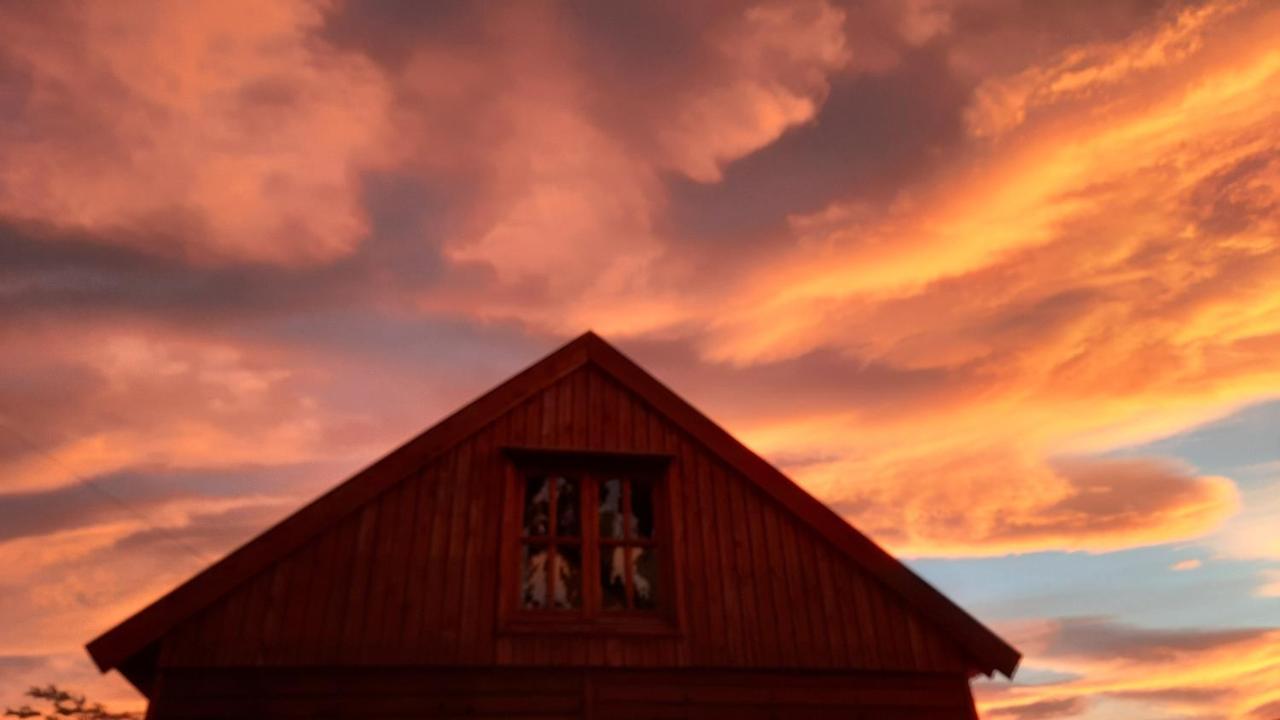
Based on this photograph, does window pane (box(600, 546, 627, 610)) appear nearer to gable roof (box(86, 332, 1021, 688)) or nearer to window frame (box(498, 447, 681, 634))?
window frame (box(498, 447, 681, 634))

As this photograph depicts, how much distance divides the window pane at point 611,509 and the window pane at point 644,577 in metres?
0.31

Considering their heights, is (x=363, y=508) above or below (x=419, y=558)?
above

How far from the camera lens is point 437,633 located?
28.2 ft

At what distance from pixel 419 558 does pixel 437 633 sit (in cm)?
83

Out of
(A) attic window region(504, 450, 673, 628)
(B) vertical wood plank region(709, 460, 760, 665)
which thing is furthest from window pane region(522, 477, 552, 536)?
(B) vertical wood plank region(709, 460, 760, 665)

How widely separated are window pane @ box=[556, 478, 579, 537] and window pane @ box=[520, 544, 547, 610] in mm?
325

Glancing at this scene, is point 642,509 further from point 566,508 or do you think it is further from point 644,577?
point 566,508

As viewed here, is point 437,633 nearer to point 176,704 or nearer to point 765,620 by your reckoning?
point 176,704

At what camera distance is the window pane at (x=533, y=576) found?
9.24 meters

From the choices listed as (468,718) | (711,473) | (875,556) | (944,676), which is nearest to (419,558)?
(468,718)

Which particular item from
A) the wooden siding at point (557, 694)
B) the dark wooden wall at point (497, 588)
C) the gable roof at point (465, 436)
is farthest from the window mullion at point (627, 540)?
the gable roof at point (465, 436)

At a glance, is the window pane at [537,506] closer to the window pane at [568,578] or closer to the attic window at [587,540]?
the attic window at [587,540]

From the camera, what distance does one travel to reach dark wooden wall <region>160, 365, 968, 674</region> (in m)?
8.47

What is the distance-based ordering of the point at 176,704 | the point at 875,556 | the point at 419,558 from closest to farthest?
the point at 176,704, the point at 419,558, the point at 875,556
